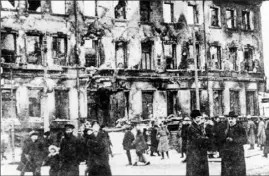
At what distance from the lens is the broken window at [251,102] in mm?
32188

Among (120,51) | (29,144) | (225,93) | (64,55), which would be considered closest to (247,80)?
(225,93)

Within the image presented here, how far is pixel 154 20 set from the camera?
95.0ft

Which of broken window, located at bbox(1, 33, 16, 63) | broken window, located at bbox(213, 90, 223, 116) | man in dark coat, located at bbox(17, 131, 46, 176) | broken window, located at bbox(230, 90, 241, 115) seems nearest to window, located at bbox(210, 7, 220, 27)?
broken window, located at bbox(213, 90, 223, 116)

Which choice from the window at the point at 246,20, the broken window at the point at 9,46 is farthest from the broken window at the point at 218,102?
the broken window at the point at 9,46

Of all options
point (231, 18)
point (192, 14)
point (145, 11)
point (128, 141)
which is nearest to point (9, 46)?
point (145, 11)

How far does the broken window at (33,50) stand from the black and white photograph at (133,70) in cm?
6

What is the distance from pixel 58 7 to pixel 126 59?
5.47 meters

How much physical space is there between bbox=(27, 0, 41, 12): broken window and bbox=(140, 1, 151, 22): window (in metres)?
7.01

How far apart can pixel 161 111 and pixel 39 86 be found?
8.24 meters

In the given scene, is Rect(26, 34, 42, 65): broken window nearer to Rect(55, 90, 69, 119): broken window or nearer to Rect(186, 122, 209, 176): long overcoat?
Rect(55, 90, 69, 119): broken window

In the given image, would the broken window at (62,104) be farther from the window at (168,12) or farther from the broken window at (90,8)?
the window at (168,12)

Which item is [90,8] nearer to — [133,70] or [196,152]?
[133,70]

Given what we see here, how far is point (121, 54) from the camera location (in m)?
27.8

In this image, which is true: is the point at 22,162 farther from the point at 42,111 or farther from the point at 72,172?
the point at 42,111
